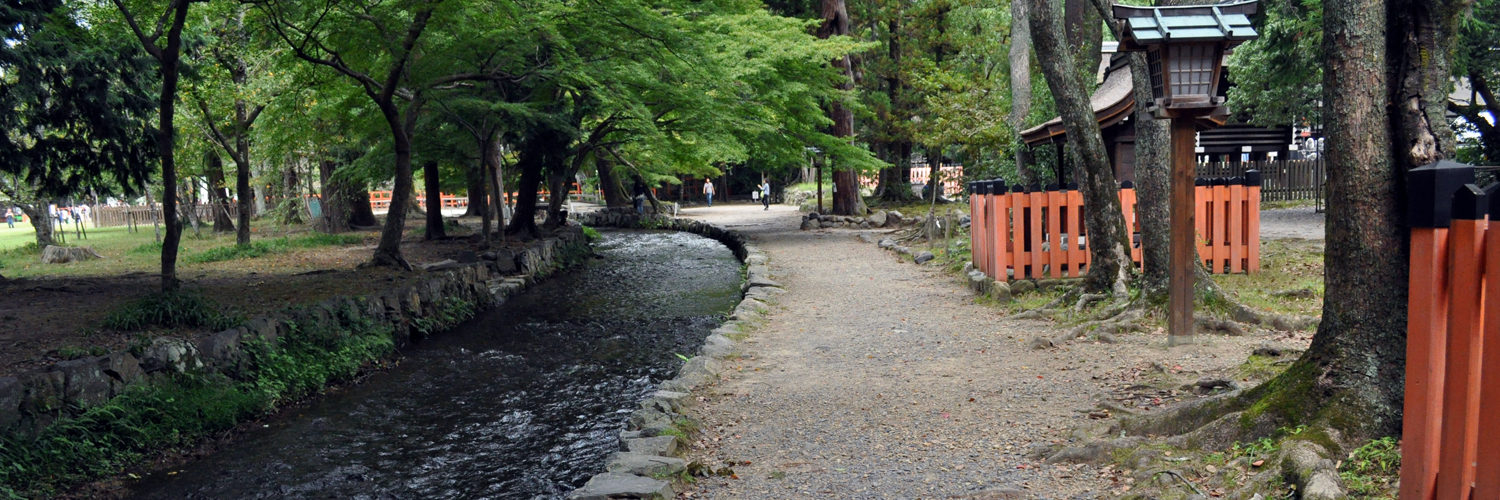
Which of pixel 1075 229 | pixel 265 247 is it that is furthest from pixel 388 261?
pixel 1075 229

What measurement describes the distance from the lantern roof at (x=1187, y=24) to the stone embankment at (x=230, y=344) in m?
8.39

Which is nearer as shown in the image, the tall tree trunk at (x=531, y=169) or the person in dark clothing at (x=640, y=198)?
the tall tree trunk at (x=531, y=169)

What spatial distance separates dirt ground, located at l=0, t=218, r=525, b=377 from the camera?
8.13 metres

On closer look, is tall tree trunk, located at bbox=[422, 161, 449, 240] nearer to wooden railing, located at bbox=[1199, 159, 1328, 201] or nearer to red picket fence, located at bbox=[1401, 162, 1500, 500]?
wooden railing, located at bbox=[1199, 159, 1328, 201]

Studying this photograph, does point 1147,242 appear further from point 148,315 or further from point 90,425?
point 148,315

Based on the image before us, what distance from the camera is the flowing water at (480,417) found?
6766 mm

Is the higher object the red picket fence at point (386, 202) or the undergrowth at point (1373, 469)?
the red picket fence at point (386, 202)

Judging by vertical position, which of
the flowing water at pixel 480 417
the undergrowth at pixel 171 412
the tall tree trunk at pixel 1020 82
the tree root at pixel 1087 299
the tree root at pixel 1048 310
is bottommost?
the flowing water at pixel 480 417

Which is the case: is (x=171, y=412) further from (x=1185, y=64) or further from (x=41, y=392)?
(x=1185, y=64)

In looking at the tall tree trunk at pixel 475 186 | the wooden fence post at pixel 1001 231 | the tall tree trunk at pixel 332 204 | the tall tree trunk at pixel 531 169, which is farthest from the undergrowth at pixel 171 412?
the tall tree trunk at pixel 332 204

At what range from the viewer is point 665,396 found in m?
6.86

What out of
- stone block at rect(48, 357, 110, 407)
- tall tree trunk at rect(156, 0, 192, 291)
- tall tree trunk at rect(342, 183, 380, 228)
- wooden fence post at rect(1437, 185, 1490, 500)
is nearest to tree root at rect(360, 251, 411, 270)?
tall tree trunk at rect(156, 0, 192, 291)

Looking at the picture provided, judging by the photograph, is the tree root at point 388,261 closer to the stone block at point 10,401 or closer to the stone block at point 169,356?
the stone block at point 169,356

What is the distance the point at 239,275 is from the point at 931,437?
38.8ft
